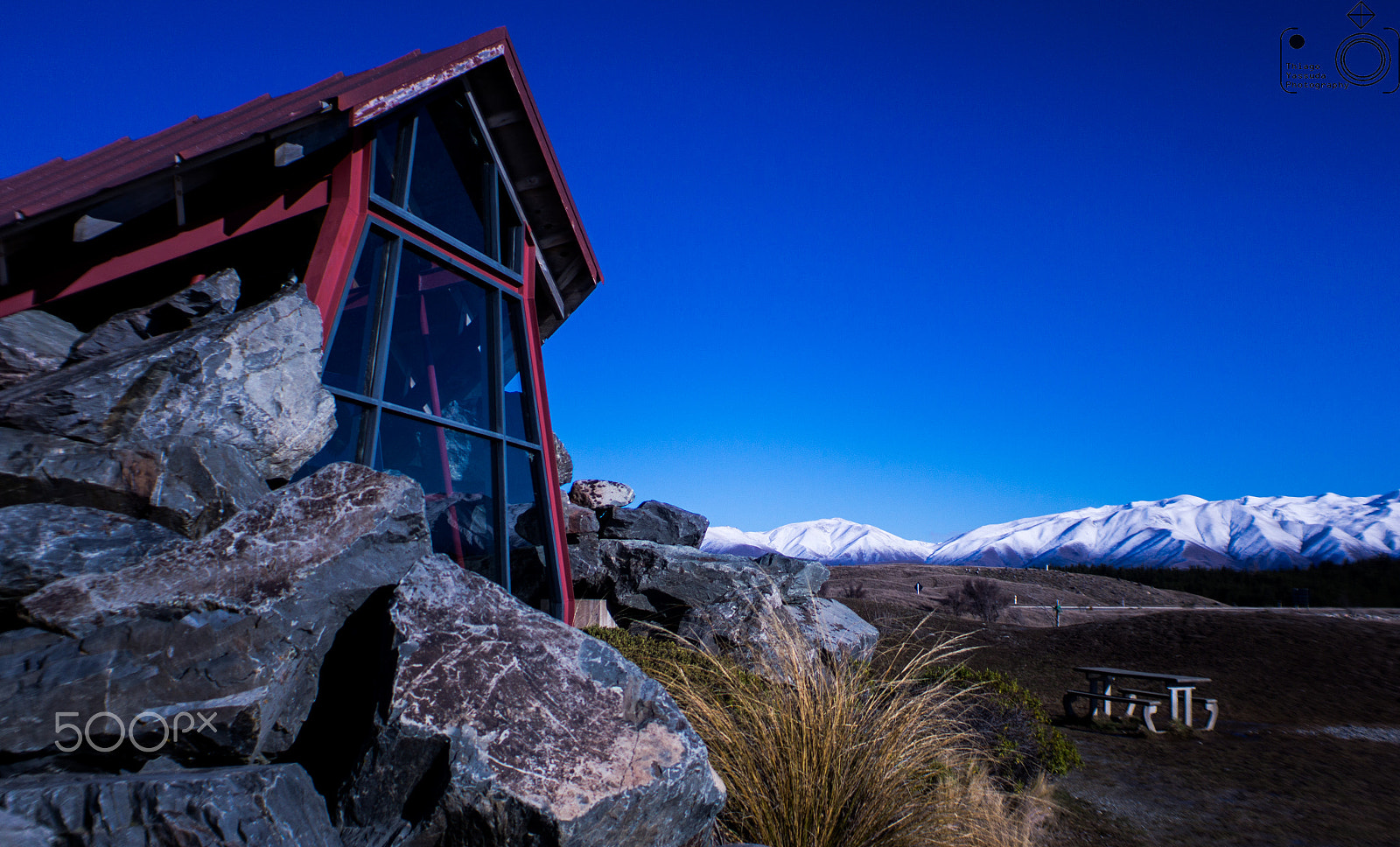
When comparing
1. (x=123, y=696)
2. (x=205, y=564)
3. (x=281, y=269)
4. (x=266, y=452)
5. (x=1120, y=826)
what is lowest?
(x=1120, y=826)

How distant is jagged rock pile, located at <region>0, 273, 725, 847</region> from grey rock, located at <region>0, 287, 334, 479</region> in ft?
0.05

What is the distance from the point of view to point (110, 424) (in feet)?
11.2

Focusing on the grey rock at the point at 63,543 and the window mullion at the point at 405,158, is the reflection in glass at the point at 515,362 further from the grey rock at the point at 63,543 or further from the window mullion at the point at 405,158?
the grey rock at the point at 63,543

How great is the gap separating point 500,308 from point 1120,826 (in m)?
7.91

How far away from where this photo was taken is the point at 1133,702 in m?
10.5

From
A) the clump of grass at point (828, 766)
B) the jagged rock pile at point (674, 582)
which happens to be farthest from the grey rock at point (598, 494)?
the clump of grass at point (828, 766)

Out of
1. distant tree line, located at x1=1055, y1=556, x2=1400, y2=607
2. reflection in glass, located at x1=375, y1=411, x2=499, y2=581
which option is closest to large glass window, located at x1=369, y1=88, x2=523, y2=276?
reflection in glass, located at x1=375, y1=411, x2=499, y2=581

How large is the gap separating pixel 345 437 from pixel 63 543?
2571 mm

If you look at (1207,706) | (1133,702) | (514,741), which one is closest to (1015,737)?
(1133,702)

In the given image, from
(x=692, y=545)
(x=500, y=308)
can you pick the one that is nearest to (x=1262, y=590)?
(x=692, y=545)

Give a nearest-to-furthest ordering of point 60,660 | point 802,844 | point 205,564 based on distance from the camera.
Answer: point 60,660 → point 205,564 → point 802,844

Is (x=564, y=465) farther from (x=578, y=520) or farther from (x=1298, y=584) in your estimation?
(x=1298, y=584)

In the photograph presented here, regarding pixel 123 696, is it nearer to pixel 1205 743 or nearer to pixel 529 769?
pixel 529 769

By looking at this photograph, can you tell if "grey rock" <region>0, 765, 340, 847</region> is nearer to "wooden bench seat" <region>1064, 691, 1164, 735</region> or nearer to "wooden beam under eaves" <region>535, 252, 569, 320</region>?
"wooden beam under eaves" <region>535, 252, 569, 320</region>
